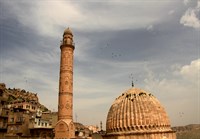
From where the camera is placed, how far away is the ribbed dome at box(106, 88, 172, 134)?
96.5 ft

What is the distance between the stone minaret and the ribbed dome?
6.85 meters

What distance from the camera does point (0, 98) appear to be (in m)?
46.7

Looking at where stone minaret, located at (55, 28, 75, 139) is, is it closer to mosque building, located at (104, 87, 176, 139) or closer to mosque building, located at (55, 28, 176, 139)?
mosque building, located at (55, 28, 176, 139)

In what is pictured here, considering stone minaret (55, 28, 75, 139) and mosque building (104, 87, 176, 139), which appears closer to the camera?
mosque building (104, 87, 176, 139)

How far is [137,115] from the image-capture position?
1173 inches

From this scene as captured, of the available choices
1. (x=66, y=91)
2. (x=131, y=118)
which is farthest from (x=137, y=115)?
(x=66, y=91)

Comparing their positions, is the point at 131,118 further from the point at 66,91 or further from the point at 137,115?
the point at 66,91

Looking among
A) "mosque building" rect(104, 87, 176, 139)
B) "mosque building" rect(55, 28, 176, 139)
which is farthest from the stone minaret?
"mosque building" rect(104, 87, 176, 139)

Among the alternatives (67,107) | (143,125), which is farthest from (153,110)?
(67,107)

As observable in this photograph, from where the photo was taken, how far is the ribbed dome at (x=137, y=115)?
29.4 metres

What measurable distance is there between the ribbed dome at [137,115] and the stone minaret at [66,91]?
6.85 metres

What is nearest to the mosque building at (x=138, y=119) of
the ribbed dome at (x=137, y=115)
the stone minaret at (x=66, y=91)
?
the ribbed dome at (x=137, y=115)

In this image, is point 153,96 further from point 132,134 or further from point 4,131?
point 4,131

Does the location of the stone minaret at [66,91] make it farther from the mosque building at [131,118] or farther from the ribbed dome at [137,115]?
the ribbed dome at [137,115]
